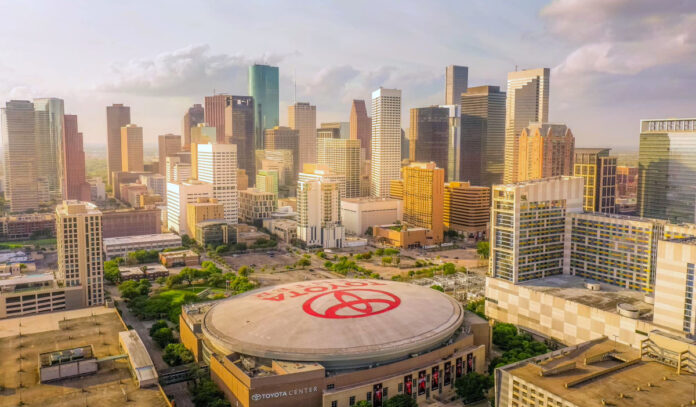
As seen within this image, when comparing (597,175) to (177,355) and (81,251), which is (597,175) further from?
(81,251)

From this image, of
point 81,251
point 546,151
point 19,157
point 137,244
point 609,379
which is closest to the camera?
point 609,379

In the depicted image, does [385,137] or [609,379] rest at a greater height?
[385,137]

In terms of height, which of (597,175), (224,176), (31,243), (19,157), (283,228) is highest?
(19,157)

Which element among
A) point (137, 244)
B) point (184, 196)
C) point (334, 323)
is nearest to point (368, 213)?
point (184, 196)

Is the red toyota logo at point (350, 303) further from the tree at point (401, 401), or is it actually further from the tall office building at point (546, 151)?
the tall office building at point (546, 151)

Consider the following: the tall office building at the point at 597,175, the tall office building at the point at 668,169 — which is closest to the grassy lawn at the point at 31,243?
the tall office building at the point at 597,175

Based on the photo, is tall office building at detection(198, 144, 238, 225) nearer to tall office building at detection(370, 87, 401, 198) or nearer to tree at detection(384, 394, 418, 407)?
tall office building at detection(370, 87, 401, 198)

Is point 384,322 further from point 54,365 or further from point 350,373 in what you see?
point 54,365
